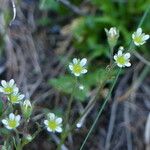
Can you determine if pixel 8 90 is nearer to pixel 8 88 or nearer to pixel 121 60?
pixel 8 88

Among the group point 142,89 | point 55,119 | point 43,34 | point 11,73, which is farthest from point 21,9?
point 55,119

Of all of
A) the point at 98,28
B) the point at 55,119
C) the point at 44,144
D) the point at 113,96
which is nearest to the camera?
the point at 55,119

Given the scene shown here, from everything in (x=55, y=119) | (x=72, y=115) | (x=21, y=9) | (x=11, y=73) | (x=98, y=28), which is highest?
(x=21, y=9)

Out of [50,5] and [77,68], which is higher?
[50,5]

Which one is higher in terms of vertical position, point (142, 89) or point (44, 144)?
point (142, 89)

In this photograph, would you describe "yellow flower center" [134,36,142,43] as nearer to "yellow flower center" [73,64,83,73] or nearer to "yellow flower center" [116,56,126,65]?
"yellow flower center" [116,56,126,65]

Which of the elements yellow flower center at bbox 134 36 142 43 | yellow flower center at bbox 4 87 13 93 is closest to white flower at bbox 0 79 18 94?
yellow flower center at bbox 4 87 13 93

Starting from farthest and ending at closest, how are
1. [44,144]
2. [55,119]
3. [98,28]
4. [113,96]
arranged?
[98,28] < [113,96] < [44,144] < [55,119]

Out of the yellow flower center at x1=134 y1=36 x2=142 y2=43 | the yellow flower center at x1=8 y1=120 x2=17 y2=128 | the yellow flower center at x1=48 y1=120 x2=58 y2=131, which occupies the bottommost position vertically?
the yellow flower center at x1=8 y1=120 x2=17 y2=128

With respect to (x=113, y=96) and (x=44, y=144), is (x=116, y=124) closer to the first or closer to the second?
(x=113, y=96)

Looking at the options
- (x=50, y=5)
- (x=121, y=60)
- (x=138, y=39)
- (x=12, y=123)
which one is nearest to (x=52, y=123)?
(x=12, y=123)

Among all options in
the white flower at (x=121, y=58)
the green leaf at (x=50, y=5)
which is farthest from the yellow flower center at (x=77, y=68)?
the green leaf at (x=50, y=5)
